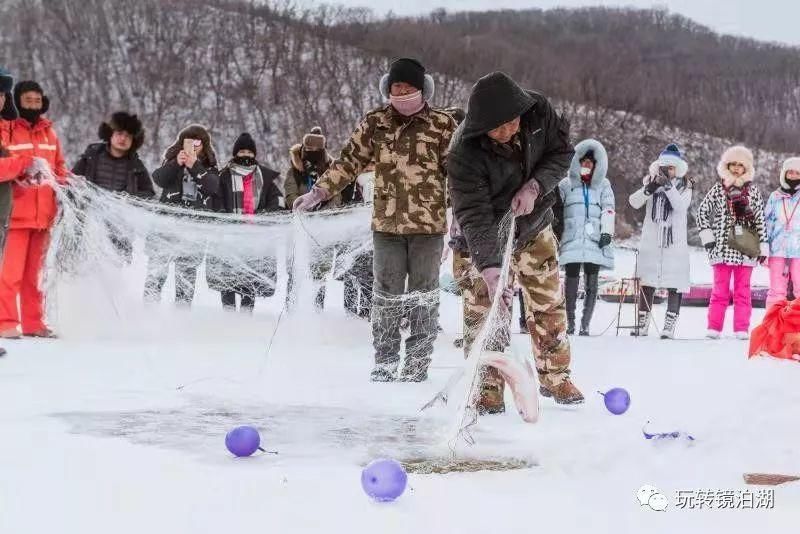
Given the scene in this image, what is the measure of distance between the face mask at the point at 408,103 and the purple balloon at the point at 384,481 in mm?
2650

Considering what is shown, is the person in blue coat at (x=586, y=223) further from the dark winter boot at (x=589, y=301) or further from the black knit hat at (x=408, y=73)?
the black knit hat at (x=408, y=73)

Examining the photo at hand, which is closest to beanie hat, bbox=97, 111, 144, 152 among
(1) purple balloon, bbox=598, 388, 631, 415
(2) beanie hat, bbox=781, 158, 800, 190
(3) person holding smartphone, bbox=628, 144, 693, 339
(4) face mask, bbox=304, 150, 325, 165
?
(4) face mask, bbox=304, 150, 325, 165

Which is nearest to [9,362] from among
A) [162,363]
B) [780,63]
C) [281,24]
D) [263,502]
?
[162,363]

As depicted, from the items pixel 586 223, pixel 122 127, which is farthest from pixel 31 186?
pixel 586 223

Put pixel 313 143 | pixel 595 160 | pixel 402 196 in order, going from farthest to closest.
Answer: pixel 595 160 → pixel 313 143 → pixel 402 196

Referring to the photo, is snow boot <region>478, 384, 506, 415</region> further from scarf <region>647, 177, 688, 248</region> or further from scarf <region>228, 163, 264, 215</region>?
scarf <region>647, 177, 688, 248</region>

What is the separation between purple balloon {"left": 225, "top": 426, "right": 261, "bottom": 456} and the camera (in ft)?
8.91

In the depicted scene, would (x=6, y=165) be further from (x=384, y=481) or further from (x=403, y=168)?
(x=384, y=481)

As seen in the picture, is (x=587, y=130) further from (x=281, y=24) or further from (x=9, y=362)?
(x=9, y=362)

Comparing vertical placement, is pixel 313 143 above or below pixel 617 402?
above

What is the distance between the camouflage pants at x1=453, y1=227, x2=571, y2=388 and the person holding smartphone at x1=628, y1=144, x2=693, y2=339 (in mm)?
3718

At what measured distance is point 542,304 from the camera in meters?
3.88

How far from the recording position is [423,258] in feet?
15.3

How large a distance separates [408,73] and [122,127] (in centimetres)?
278
